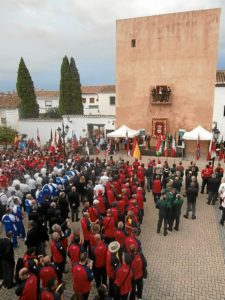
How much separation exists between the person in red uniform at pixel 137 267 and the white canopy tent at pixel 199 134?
1708cm

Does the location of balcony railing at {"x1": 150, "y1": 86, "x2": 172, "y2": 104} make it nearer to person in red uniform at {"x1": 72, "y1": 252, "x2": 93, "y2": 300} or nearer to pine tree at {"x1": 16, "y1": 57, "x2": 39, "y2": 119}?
pine tree at {"x1": 16, "y1": 57, "x2": 39, "y2": 119}

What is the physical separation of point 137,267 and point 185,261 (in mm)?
2814

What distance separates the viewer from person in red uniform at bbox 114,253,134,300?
5660 millimetres

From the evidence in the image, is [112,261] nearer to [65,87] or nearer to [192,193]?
[192,193]

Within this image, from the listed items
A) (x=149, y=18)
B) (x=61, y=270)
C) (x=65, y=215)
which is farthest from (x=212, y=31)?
(x=61, y=270)

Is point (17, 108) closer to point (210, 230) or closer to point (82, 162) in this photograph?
point (82, 162)

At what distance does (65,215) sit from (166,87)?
675 inches

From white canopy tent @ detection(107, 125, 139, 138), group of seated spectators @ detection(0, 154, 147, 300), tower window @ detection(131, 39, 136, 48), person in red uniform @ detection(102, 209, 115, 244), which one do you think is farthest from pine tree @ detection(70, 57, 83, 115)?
person in red uniform @ detection(102, 209, 115, 244)

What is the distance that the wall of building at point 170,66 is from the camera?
22.2 metres

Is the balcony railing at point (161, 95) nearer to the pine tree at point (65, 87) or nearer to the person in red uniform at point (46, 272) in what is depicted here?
the pine tree at point (65, 87)

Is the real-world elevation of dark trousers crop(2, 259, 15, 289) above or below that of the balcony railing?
below

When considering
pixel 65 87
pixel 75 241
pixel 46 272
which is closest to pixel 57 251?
pixel 75 241

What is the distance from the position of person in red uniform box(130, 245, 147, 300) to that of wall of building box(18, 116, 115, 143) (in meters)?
22.0

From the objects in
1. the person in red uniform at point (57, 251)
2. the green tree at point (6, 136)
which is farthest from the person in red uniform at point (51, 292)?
the green tree at point (6, 136)
